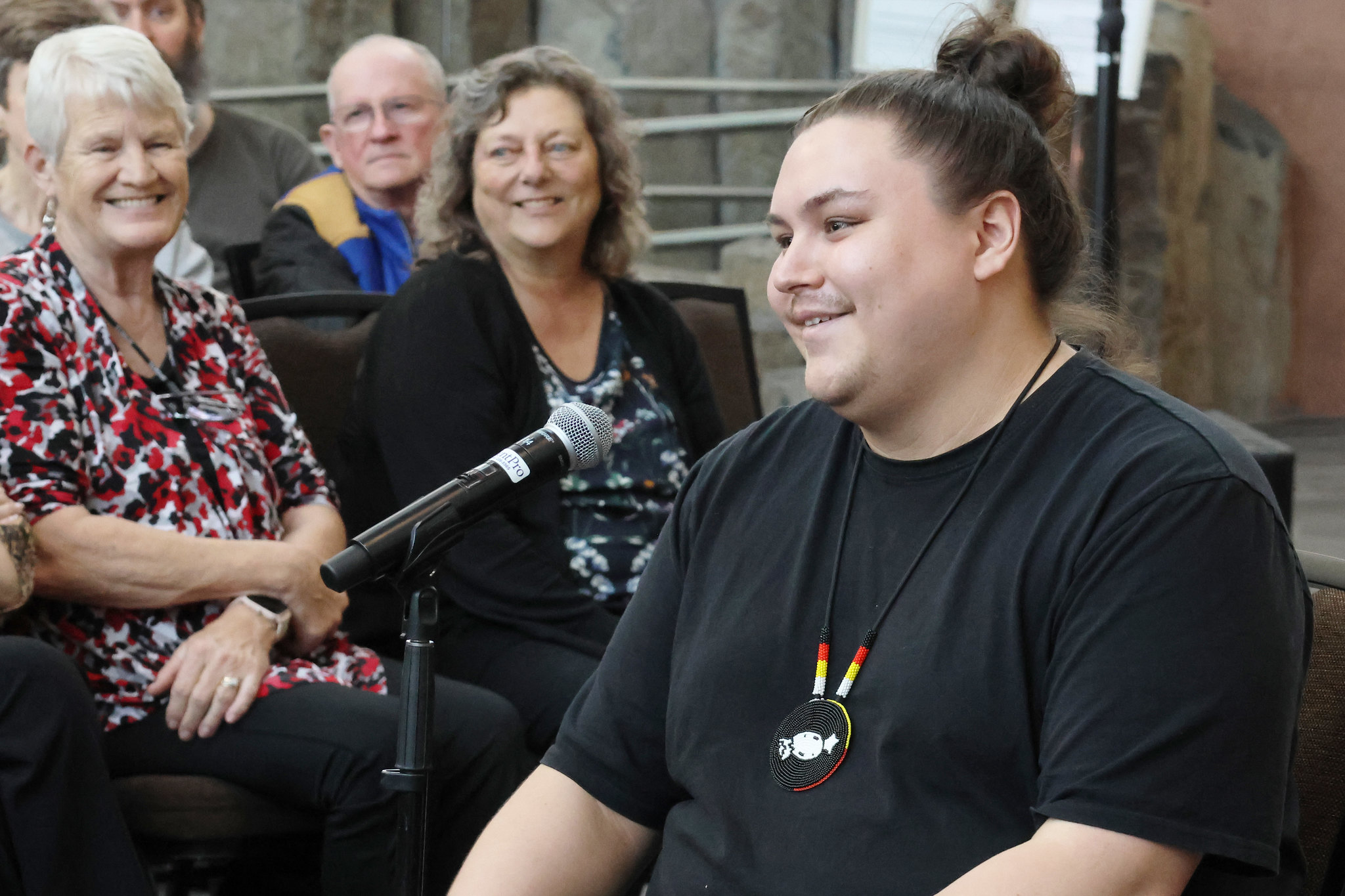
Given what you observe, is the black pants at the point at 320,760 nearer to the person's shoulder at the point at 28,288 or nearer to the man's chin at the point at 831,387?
the person's shoulder at the point at 28,288

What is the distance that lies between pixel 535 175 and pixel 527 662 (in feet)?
2.87

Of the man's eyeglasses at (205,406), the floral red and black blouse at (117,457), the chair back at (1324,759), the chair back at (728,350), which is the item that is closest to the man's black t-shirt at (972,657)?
the chair back at (1324,759)

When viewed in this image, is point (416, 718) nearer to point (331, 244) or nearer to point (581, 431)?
point (581, 431)

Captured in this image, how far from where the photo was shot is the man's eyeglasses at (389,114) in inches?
130

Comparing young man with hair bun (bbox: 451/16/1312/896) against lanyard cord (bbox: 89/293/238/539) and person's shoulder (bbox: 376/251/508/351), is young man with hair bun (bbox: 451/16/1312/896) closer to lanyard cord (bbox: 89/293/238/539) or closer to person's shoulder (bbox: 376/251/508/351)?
lanyard cord (bbox: 89/293/238/539)

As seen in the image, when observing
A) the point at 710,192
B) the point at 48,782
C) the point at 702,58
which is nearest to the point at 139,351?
the point at 48,782

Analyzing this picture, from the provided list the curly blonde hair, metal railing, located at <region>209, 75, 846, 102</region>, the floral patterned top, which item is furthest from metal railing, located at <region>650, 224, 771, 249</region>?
the floral patterned top

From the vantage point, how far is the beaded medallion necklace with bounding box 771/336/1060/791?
1.11 m

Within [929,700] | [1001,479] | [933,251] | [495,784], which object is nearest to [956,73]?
[933,251]

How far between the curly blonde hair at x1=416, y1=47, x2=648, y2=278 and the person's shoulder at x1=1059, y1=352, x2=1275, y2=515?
1495 mm

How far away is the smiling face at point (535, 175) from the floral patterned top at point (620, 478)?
0.67 ft

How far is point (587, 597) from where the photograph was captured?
222cm

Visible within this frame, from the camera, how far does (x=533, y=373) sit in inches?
91.9

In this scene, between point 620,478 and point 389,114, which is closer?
point 620,478
